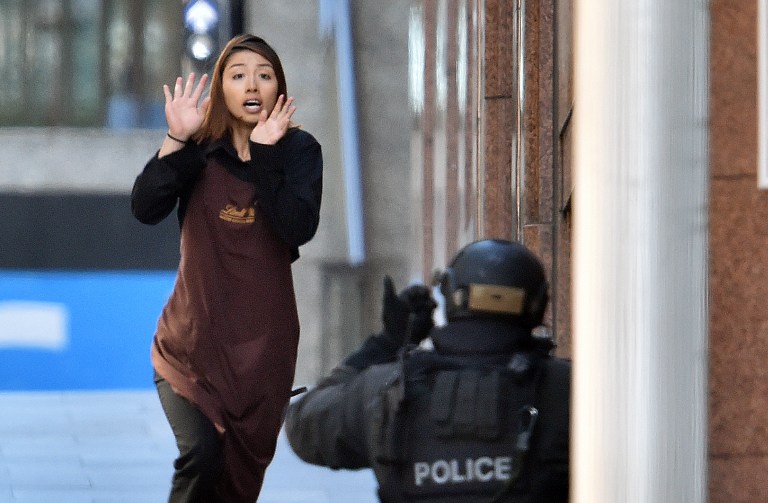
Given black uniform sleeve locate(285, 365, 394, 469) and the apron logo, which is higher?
the apron logo

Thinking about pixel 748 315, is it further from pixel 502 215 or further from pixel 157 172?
pixel 502 215

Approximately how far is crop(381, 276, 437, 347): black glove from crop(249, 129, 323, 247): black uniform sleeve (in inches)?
Result: 66.4

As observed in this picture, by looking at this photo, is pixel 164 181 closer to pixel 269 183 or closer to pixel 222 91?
pixel 269 183

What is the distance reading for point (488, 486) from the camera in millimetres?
3885

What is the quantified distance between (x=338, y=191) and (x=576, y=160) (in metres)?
14.0

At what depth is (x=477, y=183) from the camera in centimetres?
A: 954

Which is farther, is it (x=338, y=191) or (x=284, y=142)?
(x=338, y=191)

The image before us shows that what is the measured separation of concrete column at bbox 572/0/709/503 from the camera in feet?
11.2

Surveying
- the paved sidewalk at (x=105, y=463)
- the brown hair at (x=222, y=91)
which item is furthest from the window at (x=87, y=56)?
the brown hair at (x=222, y=91)

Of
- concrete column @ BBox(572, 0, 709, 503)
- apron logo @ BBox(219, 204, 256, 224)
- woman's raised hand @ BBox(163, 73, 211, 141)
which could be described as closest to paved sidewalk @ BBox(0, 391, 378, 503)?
apron logo @ BBox(219, 204, 256, 224)

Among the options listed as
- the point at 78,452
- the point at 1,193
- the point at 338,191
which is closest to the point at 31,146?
the point at 1,193

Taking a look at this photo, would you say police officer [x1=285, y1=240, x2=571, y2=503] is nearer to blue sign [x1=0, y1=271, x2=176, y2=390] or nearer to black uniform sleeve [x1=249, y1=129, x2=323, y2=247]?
black uniform sleeve [x1=249, y1=129, x2=323, y2=247]

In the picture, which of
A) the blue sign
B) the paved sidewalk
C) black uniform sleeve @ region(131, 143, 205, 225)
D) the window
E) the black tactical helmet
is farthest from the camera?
the window

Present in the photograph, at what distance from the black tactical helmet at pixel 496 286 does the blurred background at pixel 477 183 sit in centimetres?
24
